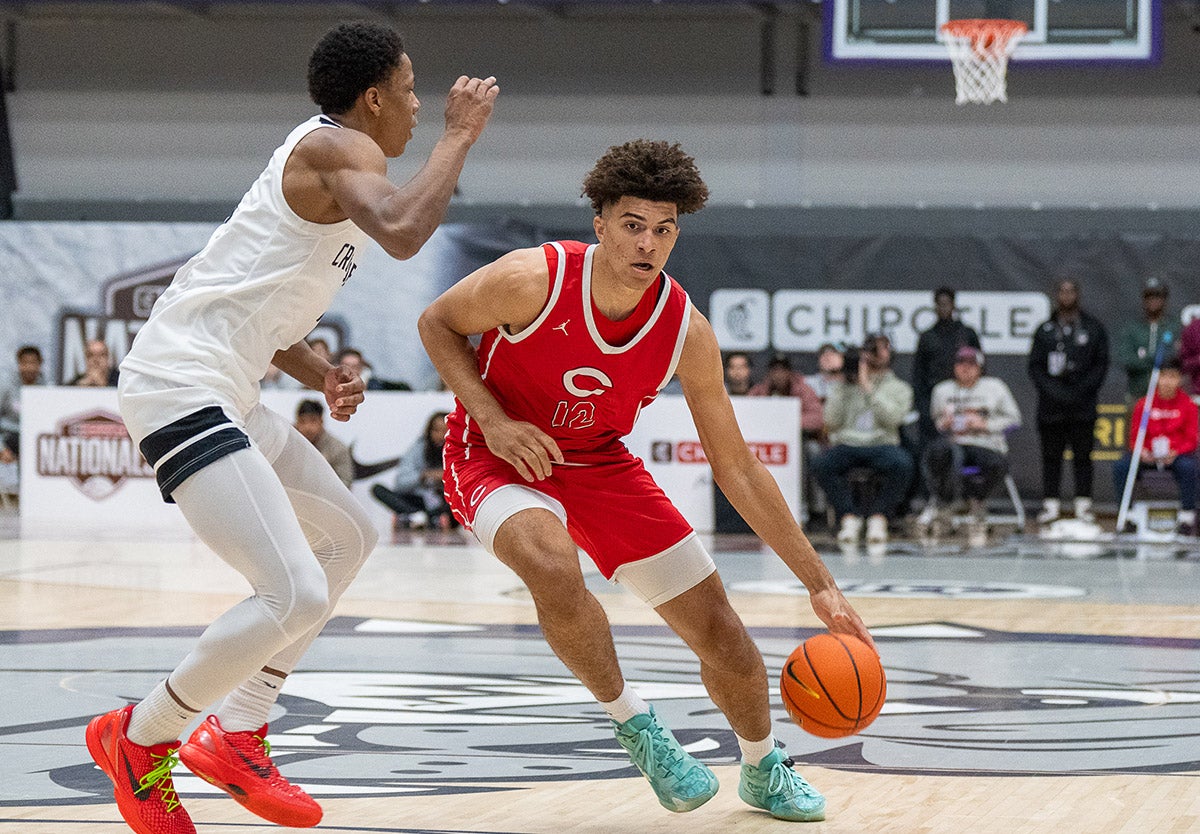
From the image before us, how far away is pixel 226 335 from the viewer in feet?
12.4

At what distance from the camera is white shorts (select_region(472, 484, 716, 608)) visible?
414cm

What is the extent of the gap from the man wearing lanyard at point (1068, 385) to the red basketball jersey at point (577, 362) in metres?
10.0

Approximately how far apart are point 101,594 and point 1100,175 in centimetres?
1271

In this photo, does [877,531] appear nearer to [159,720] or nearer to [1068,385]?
[1068,385]

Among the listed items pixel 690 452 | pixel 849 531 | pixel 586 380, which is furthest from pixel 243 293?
pixel 849 531

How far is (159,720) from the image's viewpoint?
12.0ft

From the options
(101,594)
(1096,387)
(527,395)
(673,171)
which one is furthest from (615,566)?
(1096,387)

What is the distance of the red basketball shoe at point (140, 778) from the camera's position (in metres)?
3.61

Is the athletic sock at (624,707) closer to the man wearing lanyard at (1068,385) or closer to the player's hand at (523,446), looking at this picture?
the player's hand at (523,446)

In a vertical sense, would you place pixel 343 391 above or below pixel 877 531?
above

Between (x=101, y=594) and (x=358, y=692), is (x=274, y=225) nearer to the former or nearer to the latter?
(x=358, y=692)

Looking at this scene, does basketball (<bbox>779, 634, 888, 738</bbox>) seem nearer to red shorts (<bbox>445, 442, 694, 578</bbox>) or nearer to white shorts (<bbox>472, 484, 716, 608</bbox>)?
white shorts (<bbox>472, 484, 716, 608</bbox>)

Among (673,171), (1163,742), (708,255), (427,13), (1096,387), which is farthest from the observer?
(427,13)

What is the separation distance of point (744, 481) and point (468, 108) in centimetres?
127
